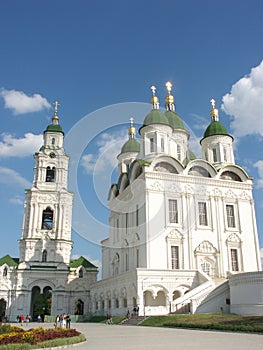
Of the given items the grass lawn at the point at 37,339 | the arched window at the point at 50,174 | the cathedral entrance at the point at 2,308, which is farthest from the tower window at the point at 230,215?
the cathedral entrance at the point at 2,308

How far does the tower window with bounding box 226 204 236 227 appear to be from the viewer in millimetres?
33781

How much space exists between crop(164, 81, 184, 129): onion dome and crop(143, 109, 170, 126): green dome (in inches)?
133

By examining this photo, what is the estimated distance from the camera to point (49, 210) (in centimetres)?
A: 4488

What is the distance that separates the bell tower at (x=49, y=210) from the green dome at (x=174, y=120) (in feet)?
48.6

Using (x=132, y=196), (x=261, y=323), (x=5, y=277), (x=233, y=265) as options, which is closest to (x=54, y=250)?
(x=5, y=277)

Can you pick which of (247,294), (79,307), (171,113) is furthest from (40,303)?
(247,294)

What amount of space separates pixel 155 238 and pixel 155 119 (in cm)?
1243

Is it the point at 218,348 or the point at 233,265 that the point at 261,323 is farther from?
the point at 233,265

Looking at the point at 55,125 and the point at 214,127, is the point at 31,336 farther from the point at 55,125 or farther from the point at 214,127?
the point at 55,125

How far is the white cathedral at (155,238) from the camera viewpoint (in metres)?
26.9

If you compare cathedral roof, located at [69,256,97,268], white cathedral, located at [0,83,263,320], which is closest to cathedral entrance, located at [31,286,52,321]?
white cathedral, located at [0,83,263,320]

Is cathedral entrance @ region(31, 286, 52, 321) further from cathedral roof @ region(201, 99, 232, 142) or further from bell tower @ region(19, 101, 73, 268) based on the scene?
cathedral roof @ region(201, 99, 232, 142)

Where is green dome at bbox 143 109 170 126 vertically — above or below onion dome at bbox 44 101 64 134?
below

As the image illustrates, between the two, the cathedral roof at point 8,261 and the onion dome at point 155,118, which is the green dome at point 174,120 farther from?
the cathedral roof at point 8,261
